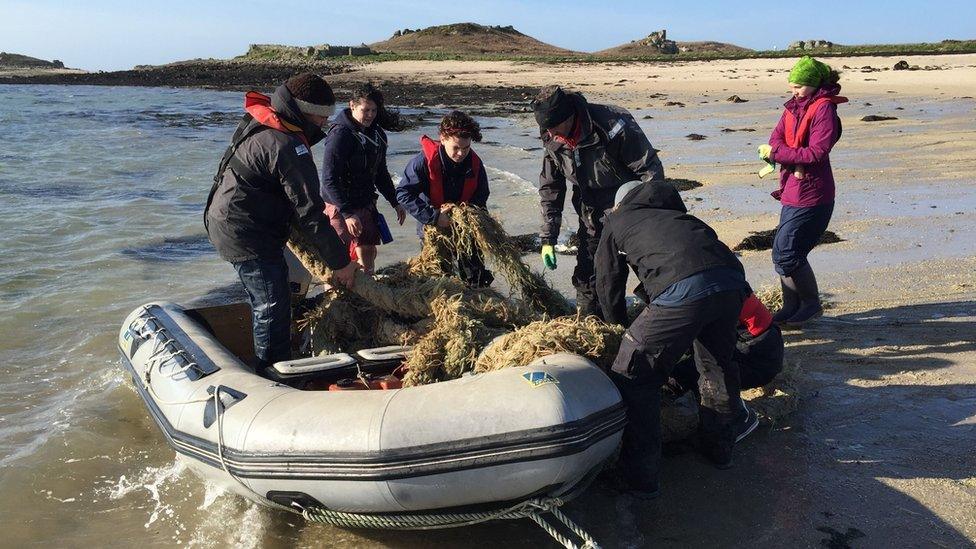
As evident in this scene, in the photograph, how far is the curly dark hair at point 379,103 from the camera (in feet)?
16.7

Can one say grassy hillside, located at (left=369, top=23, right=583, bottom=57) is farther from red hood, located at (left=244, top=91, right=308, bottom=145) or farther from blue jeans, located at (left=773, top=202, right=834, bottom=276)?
red hood, located at (left=244, top=91, right=308, bottom=145)

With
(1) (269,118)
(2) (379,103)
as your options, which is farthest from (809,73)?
(1) (269,118)

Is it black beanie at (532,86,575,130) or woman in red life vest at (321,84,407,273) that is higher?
black beanie at (532,86,575,130)

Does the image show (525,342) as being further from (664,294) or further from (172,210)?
(172,210)

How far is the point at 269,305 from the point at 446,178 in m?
1.52

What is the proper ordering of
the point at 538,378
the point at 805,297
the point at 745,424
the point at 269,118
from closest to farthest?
1. the point at 538,378
2. the point at 745,424
3. the point at 269,118
4. the point at 805,297

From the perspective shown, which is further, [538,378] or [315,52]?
[315,52]

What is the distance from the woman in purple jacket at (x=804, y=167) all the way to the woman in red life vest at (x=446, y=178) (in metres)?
1.93

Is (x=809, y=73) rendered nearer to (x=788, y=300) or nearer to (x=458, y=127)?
(x=788, y=300)

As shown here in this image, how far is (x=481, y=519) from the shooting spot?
10.8ft

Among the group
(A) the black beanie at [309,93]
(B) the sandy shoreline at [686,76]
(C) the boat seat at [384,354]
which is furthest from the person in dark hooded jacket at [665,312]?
(B) the sandy shoreline at [686,76]

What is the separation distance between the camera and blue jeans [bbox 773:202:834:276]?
5.16 meters

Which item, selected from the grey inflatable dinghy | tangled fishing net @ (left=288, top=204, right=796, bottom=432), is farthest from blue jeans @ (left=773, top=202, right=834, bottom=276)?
the grey inflatable dinghy

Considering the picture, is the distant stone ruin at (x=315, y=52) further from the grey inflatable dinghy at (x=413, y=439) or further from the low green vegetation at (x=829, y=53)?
the grey inflatable dinghy at (x=413, y=439)
